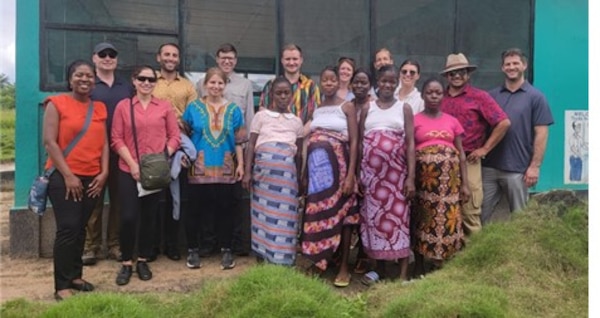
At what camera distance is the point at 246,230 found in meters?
5.20

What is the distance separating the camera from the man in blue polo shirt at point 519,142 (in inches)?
170

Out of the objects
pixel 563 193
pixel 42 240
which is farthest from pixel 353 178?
pixel 42 240

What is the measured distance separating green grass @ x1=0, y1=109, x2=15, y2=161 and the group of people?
13.5 feet

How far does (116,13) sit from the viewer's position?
480 cm

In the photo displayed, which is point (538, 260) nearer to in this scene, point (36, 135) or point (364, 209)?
point (364, 209)

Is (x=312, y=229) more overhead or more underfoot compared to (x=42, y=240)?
more overhead

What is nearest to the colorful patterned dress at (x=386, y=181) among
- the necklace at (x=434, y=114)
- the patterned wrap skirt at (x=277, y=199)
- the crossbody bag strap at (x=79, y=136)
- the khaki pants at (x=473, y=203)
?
the necklace at (x=434, y=114)

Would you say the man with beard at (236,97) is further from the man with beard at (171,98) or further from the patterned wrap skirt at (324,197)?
the patterned wrap skirt at (324,197)

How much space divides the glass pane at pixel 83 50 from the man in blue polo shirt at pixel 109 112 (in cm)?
69

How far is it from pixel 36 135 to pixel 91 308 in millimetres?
2531

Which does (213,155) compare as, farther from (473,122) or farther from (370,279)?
(473,122)

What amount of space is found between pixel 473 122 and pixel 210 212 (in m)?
2.37

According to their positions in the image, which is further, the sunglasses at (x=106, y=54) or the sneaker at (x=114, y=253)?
the sneaker at (x=114, y=253)

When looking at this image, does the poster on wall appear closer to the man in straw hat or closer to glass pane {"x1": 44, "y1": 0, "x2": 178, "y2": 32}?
the man in straw hat
